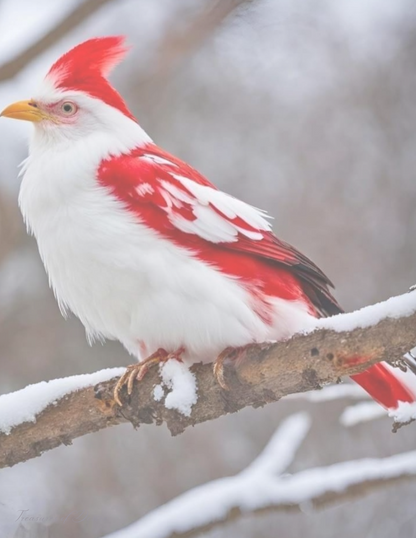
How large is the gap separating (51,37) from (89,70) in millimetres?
754

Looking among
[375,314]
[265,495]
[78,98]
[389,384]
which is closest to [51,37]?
[78,98]

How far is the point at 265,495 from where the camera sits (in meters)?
3.14

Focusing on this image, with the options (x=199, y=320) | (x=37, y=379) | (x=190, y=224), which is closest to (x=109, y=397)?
(x=199, y=320)

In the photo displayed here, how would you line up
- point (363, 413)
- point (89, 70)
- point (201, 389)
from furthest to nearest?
point (363, 413) → point (89, 70) → point (201, 389)

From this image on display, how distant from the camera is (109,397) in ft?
9.41

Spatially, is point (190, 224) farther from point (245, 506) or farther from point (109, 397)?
point (245, 506)

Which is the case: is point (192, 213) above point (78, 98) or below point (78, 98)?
below

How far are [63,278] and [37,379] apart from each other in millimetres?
2514

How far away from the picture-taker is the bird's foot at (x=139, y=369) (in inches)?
112

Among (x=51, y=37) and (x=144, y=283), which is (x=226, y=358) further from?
(x=51, y=37)

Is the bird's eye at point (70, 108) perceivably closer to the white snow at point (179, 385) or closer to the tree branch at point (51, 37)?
the tree branch at point (51, 37)

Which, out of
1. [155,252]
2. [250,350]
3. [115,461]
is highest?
[155,252]

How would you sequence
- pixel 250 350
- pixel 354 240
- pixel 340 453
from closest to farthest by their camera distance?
pixel 250 350, pixel 340 453, pixel 354 240

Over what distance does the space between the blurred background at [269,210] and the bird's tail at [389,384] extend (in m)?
1.45
